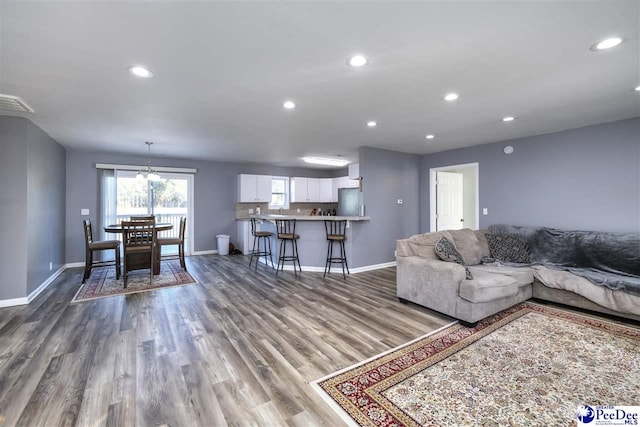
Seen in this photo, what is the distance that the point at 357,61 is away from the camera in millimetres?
2182

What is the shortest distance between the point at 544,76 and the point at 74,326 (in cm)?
520

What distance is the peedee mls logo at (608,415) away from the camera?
65.2 inches

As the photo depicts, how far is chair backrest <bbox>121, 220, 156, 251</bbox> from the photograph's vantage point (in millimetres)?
4344

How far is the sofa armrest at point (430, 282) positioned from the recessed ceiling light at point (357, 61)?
91.6 inches

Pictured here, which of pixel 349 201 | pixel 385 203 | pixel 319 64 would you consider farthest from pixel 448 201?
pixel 319 64

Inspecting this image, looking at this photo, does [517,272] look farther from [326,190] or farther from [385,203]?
[326,190]

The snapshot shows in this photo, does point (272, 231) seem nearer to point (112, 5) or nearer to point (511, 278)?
point (511, 278)

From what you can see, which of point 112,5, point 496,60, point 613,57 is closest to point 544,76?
point 613,57

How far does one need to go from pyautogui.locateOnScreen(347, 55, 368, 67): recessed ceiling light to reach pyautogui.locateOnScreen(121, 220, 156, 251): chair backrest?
13.1 ft

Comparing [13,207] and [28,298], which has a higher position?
[13,207]

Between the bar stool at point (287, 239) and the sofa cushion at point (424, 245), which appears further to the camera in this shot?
the bar stool at point (287, 239)

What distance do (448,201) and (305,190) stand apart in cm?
396

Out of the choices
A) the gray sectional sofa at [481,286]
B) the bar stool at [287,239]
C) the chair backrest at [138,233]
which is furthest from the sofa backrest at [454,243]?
the chair backrest at [138,233]

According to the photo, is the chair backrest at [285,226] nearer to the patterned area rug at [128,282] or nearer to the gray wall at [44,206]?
the patterned area rug at [128,282]
